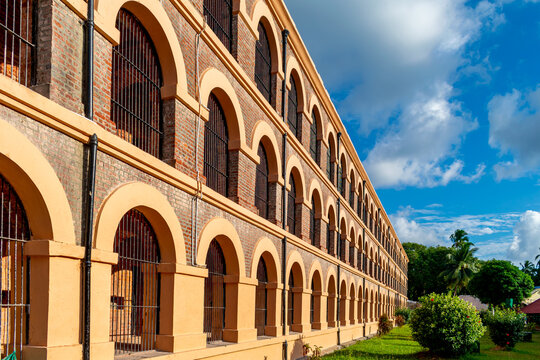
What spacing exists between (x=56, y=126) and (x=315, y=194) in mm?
15477

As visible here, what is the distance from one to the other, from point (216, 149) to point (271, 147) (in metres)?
3.43

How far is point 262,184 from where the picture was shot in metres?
15.5

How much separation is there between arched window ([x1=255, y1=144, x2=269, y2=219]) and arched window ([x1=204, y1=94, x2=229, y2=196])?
94.3 inches

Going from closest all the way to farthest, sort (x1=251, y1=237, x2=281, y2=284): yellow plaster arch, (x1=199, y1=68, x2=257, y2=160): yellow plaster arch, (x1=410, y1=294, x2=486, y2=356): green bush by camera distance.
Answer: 1. (x1=199, y1=68, x2=257, y2=160): yellow plaster arch
2. (x1=251, y1=237, x2=281, y2=284): yellow plaster arch
3. (x1=410, y1=294, x2=486, y2=356): green bush

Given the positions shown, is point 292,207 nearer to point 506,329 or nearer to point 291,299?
point 291,299

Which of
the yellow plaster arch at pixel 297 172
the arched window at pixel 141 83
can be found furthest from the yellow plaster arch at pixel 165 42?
the yellow plaster arch at pixel 297 172

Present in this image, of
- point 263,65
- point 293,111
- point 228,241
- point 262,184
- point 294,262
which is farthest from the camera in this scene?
point 293,111

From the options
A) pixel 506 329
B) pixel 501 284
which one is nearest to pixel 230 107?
pixel 506 329

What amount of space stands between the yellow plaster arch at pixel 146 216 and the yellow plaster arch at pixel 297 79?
9200mm

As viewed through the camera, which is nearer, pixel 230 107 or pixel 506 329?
pixel 230 107

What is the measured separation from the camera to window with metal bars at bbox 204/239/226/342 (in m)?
12.1

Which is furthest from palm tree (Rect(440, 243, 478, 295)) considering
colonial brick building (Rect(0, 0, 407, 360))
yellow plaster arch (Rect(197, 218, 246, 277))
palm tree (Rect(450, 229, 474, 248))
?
yellow plaster arch (Rect(197, 218, 246, 277))

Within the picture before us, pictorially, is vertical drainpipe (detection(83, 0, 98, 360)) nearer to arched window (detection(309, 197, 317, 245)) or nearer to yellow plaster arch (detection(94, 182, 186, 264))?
yellow plaster arch (detection(94, 182, 186, 264))

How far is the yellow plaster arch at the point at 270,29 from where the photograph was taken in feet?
47.6
